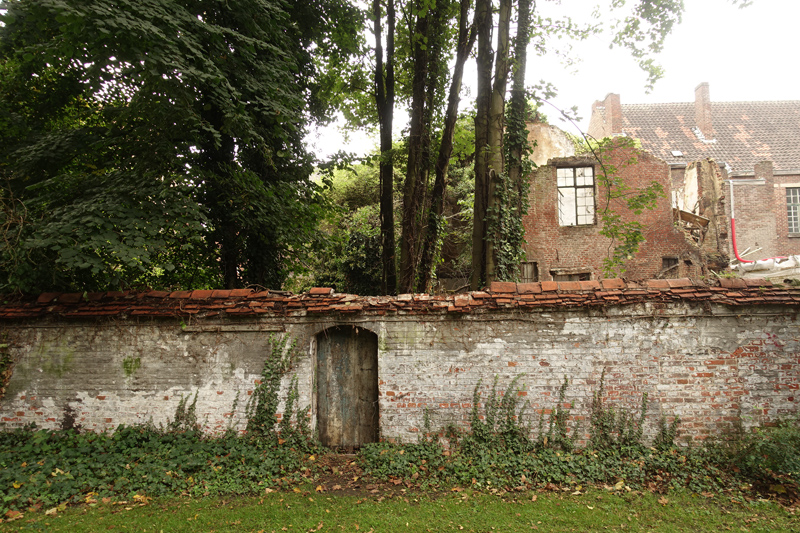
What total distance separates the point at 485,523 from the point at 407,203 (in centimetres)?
707

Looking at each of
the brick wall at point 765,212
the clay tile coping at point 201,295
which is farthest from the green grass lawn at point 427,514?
the brick wall at point 765,212

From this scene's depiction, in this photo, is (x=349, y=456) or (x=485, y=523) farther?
(x=349, y=456)

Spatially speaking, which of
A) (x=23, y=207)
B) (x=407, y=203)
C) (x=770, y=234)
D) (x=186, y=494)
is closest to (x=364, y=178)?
(x=407, y=203)

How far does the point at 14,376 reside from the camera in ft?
21.5

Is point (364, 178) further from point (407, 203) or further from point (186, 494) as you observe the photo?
point (186, 494)

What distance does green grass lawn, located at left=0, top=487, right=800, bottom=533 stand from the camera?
15.3 feet

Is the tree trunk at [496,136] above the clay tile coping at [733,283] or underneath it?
above

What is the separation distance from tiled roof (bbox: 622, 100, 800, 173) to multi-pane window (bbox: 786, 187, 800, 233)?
49.3 inches

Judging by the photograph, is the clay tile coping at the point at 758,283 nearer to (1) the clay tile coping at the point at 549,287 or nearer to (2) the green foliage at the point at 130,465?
(1) the clay tile coping at the point at 549,287

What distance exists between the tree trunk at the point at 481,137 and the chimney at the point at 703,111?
75.8 feet

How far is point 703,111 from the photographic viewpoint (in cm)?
2586

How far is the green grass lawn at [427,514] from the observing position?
15.3 feet

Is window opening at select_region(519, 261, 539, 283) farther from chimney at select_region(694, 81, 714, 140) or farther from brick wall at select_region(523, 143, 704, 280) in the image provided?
chimney at select_region(694, 81, 714, 140)

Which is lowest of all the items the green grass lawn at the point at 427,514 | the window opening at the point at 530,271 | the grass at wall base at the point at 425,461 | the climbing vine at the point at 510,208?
the green grass lawn at the point at 427,514
